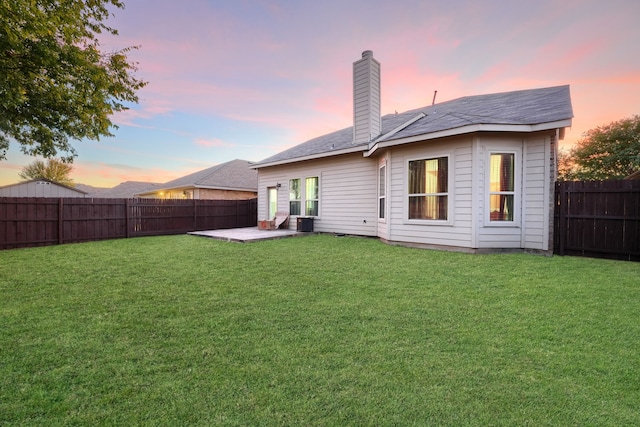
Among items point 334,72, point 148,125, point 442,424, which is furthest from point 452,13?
point 148,125

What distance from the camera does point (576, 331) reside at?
111 inches

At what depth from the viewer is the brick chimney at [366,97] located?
935cm

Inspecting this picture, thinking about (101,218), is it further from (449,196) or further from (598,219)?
(598,219)

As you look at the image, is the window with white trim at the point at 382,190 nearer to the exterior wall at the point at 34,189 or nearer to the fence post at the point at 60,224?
the fence post at the point at 60,224

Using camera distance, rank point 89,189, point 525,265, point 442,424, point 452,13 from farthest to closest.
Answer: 1. point 89,189
2. point 452,13
3. point 525,265
4. point 442,424

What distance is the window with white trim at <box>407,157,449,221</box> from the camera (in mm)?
7200

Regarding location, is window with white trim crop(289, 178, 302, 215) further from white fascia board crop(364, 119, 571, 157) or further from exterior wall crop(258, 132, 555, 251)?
white fascia board crop(364, 119, 571, 157)

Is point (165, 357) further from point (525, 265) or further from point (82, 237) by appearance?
point (82, 237)

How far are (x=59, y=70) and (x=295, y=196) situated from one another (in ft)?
25.1

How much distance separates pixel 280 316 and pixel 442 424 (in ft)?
6.15

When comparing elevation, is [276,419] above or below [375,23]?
below

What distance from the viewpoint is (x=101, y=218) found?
10.3 meters

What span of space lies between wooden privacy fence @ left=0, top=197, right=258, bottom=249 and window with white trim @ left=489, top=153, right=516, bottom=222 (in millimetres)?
10966

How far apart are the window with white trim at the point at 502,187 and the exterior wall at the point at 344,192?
11.0 ft
